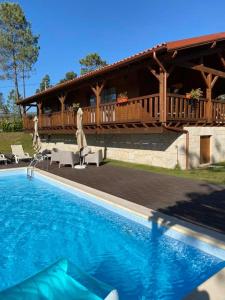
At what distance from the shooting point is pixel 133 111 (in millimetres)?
12797

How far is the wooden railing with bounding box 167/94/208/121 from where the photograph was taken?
11.5 m

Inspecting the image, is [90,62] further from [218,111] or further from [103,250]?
[103,250]

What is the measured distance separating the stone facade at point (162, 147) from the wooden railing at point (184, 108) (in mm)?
581

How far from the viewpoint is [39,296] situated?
9.35 feet

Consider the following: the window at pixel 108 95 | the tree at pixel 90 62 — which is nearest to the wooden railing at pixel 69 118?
the window at pixel 108 95

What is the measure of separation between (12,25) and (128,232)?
1372 inches

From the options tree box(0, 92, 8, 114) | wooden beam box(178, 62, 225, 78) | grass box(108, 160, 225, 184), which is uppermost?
tree box(0, 92, 8, 114)

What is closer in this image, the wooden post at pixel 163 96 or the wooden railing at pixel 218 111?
the wooden post at pixel 163 96

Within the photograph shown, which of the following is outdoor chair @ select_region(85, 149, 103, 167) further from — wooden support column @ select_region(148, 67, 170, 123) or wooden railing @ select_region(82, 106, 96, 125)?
wooden support column @ select_region(148, 67, 170, 123)

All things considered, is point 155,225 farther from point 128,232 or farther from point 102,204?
point 102,204

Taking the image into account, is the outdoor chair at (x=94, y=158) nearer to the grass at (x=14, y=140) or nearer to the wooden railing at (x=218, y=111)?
the wooden railing at (x=218, y=111)

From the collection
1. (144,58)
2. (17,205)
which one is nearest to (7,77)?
(144,58)

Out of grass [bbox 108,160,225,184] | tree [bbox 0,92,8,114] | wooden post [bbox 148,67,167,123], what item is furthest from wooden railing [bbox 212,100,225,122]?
tree [bbox 0,92,8,114]

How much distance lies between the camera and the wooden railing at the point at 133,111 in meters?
11.9
